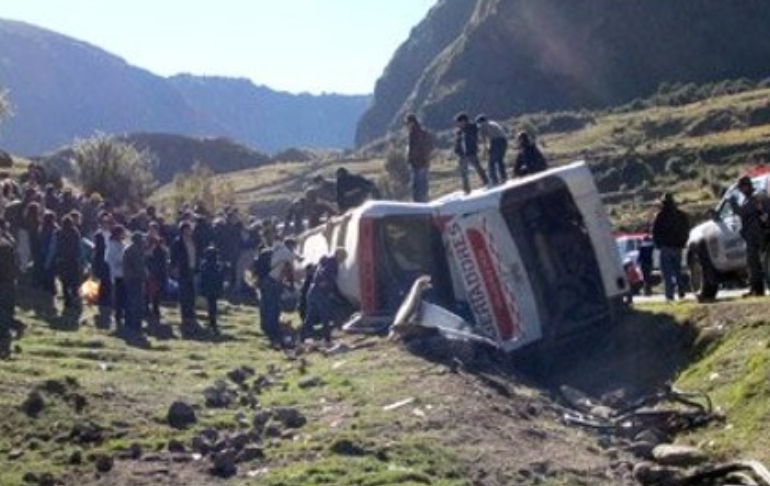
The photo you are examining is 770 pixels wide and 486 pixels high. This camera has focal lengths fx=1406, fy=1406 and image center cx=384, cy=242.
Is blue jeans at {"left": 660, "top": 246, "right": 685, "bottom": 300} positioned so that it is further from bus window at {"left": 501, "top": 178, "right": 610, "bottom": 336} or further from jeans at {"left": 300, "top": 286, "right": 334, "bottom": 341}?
jeans at {"left": 300, "top": 286, "right": 334, "bottom": 341}

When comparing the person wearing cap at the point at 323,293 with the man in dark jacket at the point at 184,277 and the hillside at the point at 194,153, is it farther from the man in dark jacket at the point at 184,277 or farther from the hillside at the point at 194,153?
the hillside at the point at 194,153

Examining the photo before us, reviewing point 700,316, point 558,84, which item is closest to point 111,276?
point 700,316

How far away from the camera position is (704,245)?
69.4 feet

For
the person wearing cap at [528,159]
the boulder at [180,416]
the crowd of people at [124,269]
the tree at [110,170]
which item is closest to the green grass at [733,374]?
the person wearing cap at [528,159]

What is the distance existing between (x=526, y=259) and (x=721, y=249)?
288 cm

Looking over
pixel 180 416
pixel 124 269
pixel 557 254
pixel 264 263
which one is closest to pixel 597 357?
pixel 557 254

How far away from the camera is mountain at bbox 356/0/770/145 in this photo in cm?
14175

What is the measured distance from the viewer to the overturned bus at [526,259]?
68.1ft

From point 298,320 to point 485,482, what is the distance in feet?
47.8

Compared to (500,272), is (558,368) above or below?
below

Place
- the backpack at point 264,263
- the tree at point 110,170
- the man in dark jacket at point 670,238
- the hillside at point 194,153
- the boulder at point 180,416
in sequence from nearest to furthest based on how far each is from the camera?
the boulder at point 180,416
the man in dark jacket at point 670,238
the backpack at point 264,263
the tree at point 110,170
the hillside at point 194,153

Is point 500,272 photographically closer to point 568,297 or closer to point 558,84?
point 568,297

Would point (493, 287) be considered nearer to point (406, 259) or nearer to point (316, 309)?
point (406, 259)

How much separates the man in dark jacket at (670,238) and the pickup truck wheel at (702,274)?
46 centimetres
